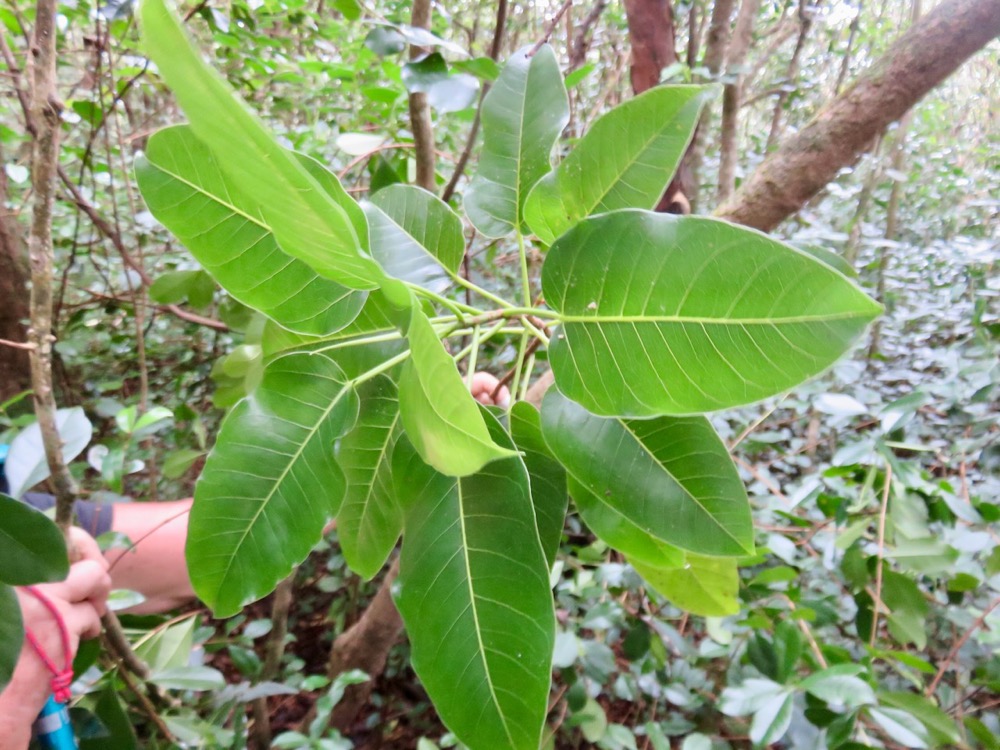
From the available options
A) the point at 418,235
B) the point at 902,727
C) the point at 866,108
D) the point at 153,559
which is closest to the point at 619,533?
the point at 418,235

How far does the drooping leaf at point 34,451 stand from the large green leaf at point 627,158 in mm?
578

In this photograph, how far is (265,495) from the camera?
43cm

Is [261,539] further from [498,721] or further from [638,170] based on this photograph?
[638,170]

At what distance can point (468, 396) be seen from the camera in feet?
0.92

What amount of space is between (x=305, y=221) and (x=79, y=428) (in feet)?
1.93

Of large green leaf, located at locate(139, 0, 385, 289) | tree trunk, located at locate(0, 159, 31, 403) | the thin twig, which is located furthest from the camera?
tree trunk, located at locate(0, 159, 31, 403)

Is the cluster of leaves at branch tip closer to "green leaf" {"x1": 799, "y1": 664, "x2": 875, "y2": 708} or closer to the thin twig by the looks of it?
"green leaf" {"x1": 799, "y1": 664, "x2": 875, "y2": 708}

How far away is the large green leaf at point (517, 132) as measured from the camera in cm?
51

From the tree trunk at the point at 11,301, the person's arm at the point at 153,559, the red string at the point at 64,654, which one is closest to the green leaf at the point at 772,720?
the red string at the point at 64,654

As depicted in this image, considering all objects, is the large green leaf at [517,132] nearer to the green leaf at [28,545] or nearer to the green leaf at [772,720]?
the green leaf at [28,545]

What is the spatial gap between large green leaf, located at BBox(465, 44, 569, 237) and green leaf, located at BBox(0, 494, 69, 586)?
44 cm

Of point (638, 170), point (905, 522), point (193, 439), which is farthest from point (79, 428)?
point (905, 522)

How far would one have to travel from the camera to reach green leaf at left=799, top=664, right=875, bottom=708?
1.98ft

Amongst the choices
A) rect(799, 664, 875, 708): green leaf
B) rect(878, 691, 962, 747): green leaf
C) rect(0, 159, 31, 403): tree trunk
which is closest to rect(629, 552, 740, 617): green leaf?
rect(799, 664, 875, 708): green leaf
